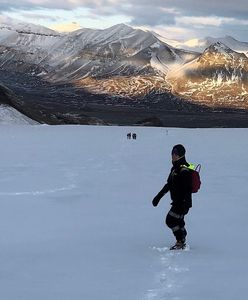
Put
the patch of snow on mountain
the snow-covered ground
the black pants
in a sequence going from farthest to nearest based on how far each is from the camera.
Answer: the patch of snow on mountain
the black pants
the snow-covered ground

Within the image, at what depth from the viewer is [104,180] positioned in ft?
52.2

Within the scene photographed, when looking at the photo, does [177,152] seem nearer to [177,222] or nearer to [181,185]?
→ [181,185]

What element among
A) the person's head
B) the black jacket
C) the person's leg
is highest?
the person's head

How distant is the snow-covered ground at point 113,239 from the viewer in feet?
19.4

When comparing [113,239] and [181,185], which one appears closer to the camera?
[181,185]

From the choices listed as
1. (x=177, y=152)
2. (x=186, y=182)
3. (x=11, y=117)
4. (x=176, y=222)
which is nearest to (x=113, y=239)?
(x=176, y=222)

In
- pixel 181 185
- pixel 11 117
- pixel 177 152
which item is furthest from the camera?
pixel 11 117

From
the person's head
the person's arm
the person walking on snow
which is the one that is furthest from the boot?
the person's head

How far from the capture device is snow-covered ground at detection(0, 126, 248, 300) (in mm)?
5898

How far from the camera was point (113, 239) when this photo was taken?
27.7 feet

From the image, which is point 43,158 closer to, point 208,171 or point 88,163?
point 88,163

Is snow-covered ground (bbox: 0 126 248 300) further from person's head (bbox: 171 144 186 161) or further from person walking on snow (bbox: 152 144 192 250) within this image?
person's head (bbox: 171 144 186 161)

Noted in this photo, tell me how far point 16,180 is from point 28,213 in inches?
204

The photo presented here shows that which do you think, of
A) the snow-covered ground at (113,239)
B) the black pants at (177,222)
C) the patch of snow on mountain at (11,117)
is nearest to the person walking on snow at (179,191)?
the black pants at (177,222)
